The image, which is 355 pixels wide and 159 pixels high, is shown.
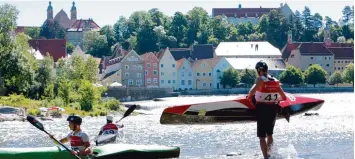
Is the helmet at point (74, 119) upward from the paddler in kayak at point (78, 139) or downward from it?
upward

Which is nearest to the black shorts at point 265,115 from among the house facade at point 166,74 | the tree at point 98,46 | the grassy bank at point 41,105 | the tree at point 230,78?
the grassy bank at point 41,105

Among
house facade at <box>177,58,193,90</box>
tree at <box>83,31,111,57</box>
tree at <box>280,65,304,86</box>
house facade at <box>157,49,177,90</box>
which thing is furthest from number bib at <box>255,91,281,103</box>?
tree at <box>83,31,111,57</box>

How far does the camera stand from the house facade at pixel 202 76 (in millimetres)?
143625

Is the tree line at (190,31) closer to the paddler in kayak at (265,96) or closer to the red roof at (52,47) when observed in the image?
the red roof at (52,47)

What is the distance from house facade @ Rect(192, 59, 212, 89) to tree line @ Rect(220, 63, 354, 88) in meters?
3.21

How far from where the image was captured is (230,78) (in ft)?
452

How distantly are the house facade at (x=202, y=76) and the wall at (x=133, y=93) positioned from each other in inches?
901

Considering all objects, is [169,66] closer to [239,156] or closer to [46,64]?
[46,64]

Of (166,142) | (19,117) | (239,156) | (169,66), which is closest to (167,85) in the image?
(169,66)

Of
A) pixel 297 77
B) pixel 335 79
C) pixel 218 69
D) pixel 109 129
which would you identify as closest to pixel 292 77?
pixel 297 77

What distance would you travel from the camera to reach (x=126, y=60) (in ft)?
455

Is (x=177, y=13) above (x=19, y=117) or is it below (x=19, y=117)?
above

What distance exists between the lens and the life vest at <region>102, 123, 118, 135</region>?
24141 millimetres

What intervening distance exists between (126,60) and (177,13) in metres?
49.0
